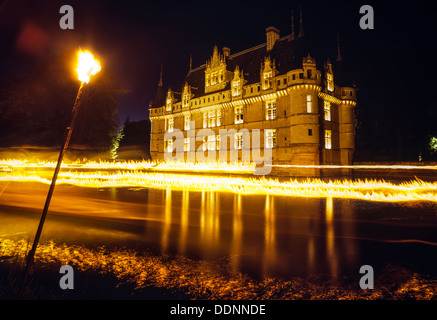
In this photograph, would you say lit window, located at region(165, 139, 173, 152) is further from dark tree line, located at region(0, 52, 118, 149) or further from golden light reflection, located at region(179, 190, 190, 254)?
golden light reflection, located at region(179, 190, 190, 254)

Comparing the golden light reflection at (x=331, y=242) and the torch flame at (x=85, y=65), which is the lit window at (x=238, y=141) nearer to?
the golden light reflection at (x=331, y=242)

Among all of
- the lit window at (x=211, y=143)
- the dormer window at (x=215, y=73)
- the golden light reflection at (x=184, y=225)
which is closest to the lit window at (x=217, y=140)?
the lit window at (x=211, y=143)

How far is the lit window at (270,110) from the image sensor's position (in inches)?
1188

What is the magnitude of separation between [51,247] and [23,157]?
32812mm

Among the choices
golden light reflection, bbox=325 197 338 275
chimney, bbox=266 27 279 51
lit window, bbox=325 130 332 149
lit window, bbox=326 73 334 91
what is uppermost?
chimney, bbox=266 27 279 51

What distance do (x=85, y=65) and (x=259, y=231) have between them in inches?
192

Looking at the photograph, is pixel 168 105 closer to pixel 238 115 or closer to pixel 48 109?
pixel 238 115

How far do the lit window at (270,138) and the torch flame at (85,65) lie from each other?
1095 inches

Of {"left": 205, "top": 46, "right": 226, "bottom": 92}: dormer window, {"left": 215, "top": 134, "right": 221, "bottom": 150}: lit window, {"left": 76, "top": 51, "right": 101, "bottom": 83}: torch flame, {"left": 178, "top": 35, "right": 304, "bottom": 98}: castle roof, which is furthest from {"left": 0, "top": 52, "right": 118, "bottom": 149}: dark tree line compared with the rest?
{"left": 76, "top": 51, "right": 101, "bottom": 83}: torch flame

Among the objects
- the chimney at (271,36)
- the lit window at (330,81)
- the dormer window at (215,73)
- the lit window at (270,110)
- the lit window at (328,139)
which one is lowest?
the lit window at (328,139)

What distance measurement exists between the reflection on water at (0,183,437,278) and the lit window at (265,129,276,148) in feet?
67.3

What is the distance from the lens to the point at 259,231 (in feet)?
20.1

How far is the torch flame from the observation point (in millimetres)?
3326
